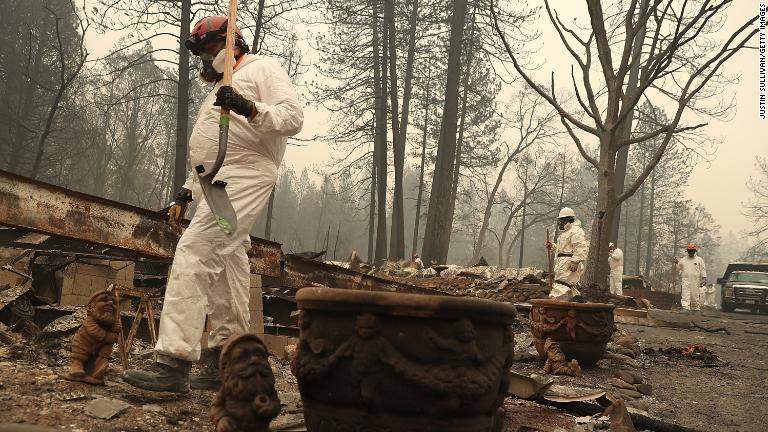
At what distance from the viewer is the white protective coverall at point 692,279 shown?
2192cm

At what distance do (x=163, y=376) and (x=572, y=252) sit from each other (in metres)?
10.5

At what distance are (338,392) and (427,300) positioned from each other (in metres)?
0.47

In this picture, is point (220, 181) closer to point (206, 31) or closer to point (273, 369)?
point (206, 31)

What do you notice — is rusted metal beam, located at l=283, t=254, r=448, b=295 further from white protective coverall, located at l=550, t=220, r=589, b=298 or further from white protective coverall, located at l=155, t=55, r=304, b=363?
white protective coverall, located at l=550, t=220, r=589, b=298

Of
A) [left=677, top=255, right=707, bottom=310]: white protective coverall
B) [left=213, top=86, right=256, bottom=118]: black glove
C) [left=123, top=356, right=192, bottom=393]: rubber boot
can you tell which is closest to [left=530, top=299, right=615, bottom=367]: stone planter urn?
[left=123, top=356, right=192, bottom=393]: rubber boot

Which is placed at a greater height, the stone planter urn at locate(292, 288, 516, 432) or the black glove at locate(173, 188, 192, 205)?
the black glove at locate(173, 188, 192, 205)

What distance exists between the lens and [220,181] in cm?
387

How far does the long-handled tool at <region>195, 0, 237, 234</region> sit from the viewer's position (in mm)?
3547

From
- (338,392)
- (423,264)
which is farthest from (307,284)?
(423,264)

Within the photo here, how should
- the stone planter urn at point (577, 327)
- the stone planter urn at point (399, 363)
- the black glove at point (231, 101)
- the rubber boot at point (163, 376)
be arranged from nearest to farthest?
the stone planter urn at point (399, 363), the black glove at point (231, 101), the rubber boot at point (163, 376), the stone planter urn at point (577, 327)

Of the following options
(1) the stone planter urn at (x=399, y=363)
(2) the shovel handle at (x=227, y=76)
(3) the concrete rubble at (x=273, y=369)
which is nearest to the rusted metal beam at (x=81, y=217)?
(3) the concrete rubble at (x=273, y=369)

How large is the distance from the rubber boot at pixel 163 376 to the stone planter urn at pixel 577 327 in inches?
159

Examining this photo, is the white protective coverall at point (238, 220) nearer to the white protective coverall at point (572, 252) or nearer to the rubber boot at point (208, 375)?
the rubber boot at point (208, 375)

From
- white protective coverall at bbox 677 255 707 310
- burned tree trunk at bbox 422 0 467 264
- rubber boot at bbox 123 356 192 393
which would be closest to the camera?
rubber boot at bbox 123 356 192 393
